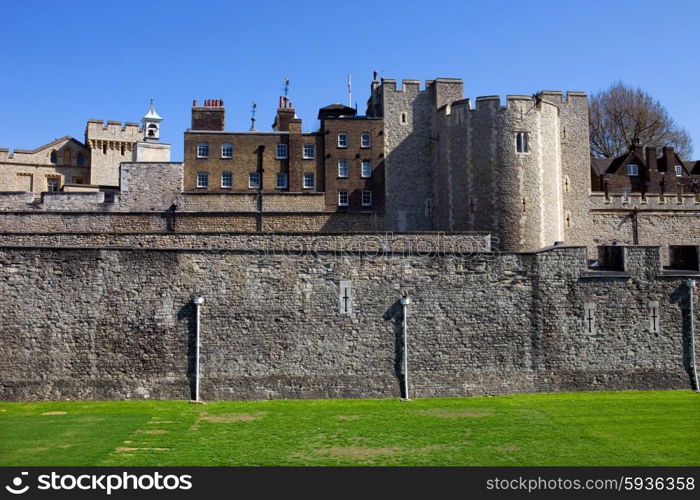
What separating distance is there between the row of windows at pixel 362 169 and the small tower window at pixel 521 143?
9733 millimetres

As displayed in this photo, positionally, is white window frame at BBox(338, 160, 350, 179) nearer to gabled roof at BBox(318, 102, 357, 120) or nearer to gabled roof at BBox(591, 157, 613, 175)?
gabled roof at BBox(318, 102, 357, 120)

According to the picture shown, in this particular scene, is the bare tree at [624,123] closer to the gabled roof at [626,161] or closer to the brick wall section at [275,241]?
the gabled roof at [626,161]

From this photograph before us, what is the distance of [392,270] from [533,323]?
4.40m

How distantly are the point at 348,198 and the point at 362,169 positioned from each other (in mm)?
1736

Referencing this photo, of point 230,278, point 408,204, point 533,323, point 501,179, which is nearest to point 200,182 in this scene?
point 408,204

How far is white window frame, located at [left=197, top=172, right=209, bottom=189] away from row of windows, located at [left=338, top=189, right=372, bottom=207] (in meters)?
7.01

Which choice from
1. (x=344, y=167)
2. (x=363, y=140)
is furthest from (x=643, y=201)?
(x=344, y=167)

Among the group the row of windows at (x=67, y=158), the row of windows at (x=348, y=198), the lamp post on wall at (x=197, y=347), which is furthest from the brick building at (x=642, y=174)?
the row of windows at (x=67, y=158)

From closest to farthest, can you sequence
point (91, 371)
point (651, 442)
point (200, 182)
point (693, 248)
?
1. point (651, 442)
2. point (91, 371)
3. point (693, 248)
4. point (200, 182)

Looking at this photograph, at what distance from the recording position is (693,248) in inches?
879

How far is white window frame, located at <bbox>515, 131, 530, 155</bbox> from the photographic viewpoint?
31.1 meters

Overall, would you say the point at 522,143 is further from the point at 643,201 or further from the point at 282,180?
the point at 282,180

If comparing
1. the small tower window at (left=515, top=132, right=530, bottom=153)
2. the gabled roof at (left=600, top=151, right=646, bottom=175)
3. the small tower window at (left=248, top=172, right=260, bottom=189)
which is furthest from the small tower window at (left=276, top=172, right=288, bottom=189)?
the gabled roof at (left=600, top=151, right=646, bottom=175)
